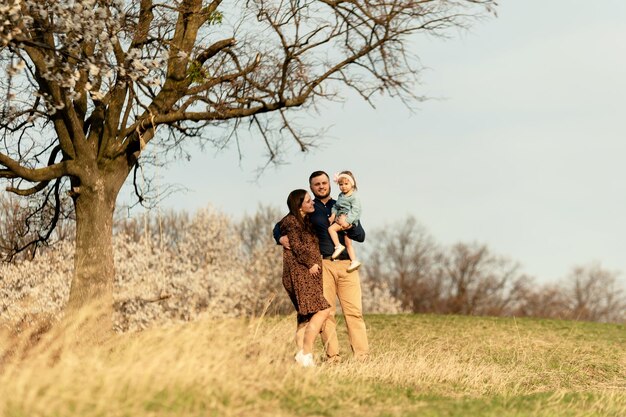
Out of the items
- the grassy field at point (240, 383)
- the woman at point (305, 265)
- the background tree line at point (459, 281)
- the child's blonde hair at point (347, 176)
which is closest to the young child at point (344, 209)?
the child's blonde hair at point (347, 176)

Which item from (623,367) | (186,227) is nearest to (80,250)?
(623,367)

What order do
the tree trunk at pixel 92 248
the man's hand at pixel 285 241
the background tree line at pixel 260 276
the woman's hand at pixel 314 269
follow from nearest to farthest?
the woman's hand at pixel 314 269, the man's hand at pixel 285 241, the tree trunk at pixel 92 248, the background tree line at pixel 260 276

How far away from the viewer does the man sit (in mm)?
10750

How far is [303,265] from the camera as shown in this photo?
10469 millimetres

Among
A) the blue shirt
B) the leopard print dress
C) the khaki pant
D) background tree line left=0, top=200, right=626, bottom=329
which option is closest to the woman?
the leopard print dress

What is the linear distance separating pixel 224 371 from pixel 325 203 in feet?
12.5

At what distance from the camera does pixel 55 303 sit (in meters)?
24.4

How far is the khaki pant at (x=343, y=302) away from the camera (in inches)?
433

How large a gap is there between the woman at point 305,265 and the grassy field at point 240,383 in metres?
0.43

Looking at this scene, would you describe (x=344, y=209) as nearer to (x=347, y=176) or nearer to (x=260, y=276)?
(x=347, y=176)

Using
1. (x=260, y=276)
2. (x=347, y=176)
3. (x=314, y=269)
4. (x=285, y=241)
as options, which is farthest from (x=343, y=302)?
(x=260, y=276)

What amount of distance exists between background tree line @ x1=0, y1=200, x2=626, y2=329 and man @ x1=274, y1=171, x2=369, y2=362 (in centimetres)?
1341

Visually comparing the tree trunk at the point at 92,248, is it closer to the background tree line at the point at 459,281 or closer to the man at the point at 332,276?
the man at the point at 332,276

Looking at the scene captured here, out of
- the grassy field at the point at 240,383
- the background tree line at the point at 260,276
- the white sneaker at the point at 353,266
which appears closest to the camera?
the grassy field at the point at 240,383
